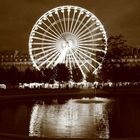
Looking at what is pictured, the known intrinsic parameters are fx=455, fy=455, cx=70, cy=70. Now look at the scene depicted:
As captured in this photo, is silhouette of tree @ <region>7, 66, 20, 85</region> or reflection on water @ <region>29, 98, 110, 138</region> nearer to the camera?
reflection on water @ <region>29, 98, 110, 138</region>

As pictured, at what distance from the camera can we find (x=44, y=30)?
7650 centimetres

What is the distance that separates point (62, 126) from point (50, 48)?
174ft

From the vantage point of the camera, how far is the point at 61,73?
337 feet

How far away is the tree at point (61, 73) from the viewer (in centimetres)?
10225

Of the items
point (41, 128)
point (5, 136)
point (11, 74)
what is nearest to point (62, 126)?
point (41, 128)

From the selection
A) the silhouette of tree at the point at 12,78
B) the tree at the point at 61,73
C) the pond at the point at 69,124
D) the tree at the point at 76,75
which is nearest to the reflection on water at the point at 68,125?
the pond at the point at 69,124

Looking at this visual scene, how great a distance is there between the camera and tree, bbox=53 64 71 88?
10225cm

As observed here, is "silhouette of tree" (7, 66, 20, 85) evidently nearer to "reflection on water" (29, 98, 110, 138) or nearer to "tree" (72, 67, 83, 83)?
"tree" (72, 67, 83, 83)

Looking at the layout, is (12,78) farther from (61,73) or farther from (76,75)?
(76,75)

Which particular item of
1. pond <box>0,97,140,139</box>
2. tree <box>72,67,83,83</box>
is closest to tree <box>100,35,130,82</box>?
tree <box>72,67,83,83</box>

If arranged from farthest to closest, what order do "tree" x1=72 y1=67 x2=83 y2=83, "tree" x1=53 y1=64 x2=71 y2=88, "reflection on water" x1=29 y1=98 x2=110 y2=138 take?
"tree" x1=72 y1=67 x2=83 y2=83
"tree" x1=53 y1=64 x2=71 y2=88
"reflection on water" x1=29 y1=98 x2=110 y2=138

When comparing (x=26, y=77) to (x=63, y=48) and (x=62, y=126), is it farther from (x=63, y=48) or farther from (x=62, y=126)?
(x=62, y=126)

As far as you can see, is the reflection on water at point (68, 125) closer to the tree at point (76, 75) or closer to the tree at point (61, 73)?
the tree at point (61, 73)

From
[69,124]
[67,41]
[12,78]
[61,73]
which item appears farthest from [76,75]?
[69,124]
